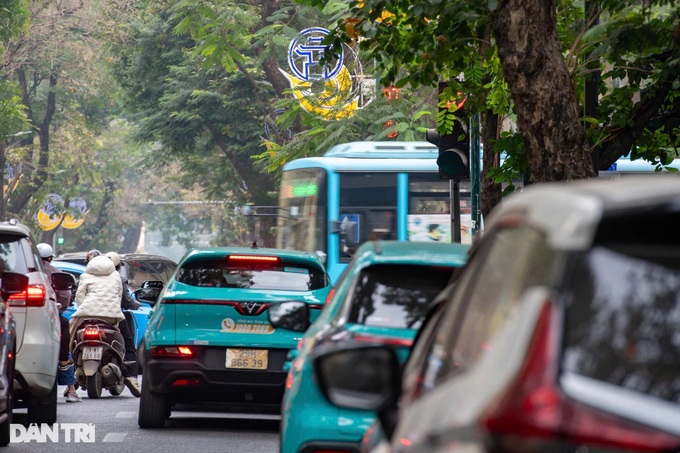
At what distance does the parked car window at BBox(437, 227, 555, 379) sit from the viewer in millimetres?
2311

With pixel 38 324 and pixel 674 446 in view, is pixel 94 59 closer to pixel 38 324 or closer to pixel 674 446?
pixel 38 324

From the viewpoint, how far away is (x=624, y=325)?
220cm

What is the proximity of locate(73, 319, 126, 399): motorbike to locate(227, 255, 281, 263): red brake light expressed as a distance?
4799 mm

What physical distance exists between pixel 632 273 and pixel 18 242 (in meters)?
9.95

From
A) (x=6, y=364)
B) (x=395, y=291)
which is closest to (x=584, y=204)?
(x=395, y=291)

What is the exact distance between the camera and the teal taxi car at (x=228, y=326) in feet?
38.7

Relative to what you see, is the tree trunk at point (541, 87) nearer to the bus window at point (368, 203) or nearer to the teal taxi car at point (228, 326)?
the teal taxi car at point (228, 326)

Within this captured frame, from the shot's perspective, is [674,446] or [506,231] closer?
[674,446]

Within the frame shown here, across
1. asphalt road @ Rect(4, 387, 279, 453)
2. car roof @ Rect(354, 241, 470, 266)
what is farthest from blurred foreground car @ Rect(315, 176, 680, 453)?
asphalt road @ Rect(4, 387, 279, 453)

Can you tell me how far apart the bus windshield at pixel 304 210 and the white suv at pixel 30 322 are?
45.3 feet

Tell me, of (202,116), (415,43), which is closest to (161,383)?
(415,43)

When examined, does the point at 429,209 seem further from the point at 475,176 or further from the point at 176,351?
the point at 176,351

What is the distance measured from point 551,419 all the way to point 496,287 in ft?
2.12

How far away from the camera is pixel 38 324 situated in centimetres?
1177
